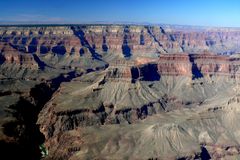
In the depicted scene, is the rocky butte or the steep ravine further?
the rocky butte

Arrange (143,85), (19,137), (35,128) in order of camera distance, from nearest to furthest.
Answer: (19,137) < (35,128) < (143,85)

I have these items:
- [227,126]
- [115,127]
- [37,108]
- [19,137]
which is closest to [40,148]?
[19,137]

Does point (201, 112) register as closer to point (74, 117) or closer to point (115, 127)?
point (115, 127)

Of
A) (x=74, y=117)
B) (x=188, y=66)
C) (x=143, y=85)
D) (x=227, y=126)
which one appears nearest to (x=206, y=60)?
(x=188, y=66)

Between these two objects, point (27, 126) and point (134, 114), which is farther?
point (134, 114)

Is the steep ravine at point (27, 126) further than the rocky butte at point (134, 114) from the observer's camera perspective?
No

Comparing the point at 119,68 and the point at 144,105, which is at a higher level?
the point at 119,68

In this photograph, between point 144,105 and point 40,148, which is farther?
point 144,105

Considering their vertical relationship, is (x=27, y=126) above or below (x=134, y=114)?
above

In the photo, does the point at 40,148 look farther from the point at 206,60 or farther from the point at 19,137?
the point at 206,60

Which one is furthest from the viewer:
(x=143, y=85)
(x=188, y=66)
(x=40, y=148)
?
(x=188, y=66)
